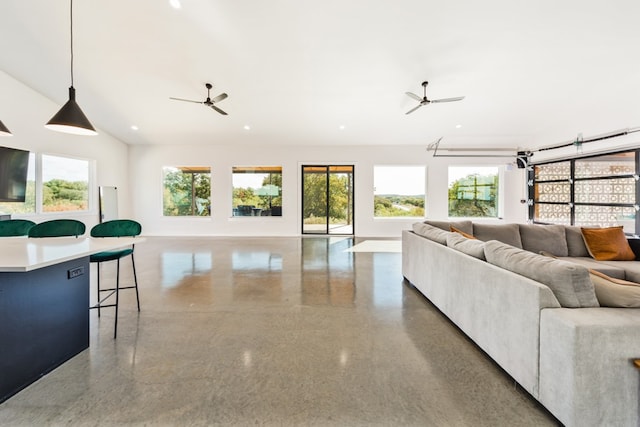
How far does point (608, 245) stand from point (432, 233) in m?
2.26

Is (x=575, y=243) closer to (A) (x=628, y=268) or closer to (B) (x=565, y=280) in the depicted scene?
(A) (x=628, y=268)

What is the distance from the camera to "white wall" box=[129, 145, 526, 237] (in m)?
8.14

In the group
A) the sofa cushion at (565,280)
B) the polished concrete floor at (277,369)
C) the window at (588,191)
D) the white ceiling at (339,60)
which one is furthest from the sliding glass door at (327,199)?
the sofa cushion at (565,280)

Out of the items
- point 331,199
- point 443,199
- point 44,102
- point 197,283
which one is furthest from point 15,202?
point 443,199

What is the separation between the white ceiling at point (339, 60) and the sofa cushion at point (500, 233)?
268cm

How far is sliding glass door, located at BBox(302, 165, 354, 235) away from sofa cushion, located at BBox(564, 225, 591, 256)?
5175 millimetres

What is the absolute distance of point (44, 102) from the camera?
5660 millimetres

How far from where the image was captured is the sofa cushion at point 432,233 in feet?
9.92

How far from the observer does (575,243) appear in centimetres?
363

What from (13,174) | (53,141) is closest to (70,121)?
(13,174)

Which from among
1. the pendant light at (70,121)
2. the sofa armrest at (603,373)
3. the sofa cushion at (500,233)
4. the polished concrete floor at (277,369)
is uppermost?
the pendant light at (70,121)

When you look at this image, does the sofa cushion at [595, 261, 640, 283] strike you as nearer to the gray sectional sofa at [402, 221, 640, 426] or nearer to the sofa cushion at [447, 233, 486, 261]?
the sofa cushion at [447, 233, 486, 261]

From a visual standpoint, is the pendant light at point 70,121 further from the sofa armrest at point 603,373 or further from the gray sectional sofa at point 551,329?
the sofa armrest at point 603,373

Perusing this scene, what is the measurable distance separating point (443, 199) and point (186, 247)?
7.23m
